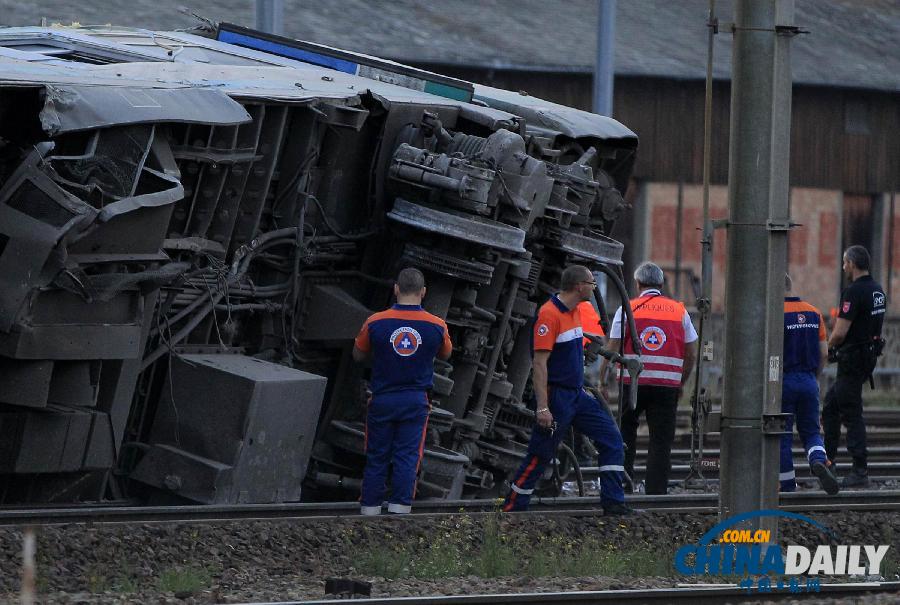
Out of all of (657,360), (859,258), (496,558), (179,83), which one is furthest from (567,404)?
(859,258)

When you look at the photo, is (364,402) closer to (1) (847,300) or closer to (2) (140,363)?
(2) (140,363)

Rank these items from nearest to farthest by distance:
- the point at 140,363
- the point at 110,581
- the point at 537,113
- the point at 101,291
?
the point at 110,581 < the point at 101,291 < the point at 140,363 < the point at 537,113

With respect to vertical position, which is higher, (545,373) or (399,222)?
(399,222)

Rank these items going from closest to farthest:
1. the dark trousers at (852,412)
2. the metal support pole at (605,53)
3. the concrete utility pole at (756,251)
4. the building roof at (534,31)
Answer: the concrete utility pole at (756,251)
the dark trousers at (852,412)
the metal support pole at (605,53)
the building roof at (534,31)

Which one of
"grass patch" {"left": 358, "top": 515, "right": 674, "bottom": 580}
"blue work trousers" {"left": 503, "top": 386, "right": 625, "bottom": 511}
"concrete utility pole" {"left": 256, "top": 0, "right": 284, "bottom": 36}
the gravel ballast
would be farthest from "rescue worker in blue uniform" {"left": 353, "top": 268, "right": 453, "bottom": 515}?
"concrete utility pole" {"left": 256, "top": 0, "right": 284, "bottom": 36}

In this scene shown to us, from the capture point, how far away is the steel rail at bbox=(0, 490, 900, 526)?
31.6ft

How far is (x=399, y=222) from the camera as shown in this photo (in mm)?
11461

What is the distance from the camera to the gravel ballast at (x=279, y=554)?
828cm

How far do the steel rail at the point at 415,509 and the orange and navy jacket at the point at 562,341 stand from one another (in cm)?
86

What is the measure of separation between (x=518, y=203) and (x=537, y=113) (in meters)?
1.88

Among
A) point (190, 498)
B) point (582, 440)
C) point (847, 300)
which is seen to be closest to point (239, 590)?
point (190, 498)

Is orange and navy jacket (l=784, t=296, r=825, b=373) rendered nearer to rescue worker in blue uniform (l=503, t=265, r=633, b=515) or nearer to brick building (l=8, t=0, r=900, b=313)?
rescue worker in blue uniform (l=503, t=265, r=633, b=515)

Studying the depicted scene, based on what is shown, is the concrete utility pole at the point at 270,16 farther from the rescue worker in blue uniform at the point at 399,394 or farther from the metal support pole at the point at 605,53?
the rescue worker in blue uniform at the point at 399,394

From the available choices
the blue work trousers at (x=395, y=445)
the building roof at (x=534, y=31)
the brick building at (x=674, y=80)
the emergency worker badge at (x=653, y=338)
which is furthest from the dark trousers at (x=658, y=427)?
the brick building at (x=674, y=80)
